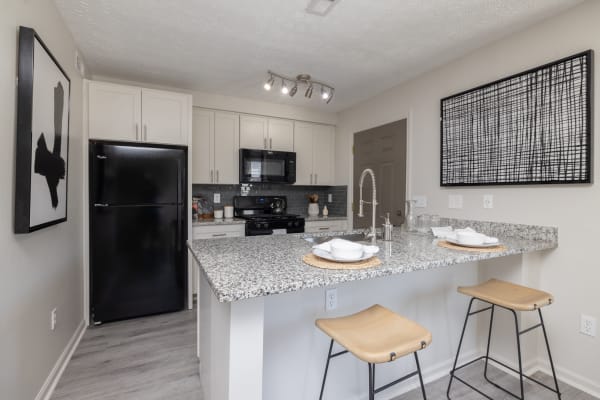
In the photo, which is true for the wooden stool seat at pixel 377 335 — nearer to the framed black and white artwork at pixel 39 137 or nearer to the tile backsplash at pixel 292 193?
the framed black and white artwork at pixel 39 137

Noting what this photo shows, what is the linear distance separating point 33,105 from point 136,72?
159 cm

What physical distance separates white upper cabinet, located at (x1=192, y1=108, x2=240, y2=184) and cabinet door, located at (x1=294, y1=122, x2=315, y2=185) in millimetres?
818

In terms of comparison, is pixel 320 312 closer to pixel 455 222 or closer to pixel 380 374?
Result: pixel 380 374

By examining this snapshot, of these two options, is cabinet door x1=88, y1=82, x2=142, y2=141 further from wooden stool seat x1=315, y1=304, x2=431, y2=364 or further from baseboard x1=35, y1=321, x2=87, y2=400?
wooden stool seat x1=315, y1=304, x2=431, y2=364

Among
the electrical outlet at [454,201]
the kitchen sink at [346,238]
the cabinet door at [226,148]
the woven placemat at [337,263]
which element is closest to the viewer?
the woven placemat at [337,263]

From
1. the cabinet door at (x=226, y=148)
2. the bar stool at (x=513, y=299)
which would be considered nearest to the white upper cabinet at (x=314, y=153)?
the cabinet door at (x=226, y=148)

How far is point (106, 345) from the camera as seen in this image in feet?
7.47

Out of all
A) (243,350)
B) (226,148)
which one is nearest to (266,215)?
(226,148)

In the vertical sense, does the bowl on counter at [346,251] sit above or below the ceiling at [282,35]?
below

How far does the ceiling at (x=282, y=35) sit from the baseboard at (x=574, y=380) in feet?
7.43

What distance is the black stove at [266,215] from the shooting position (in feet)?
11.0

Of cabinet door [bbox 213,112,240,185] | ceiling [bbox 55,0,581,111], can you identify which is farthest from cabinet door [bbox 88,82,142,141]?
cabinet door [bbox 213,112,240,185]

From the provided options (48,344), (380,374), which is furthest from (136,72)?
(380,374)

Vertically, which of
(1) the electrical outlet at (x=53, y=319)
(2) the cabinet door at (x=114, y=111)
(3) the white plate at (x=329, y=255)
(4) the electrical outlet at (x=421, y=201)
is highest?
(2) the cabinet door at (x=114, y=111)
